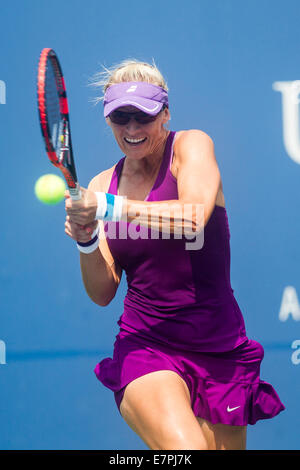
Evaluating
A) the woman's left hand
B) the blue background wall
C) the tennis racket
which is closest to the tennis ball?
the blue background wall

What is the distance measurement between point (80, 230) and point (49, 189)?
1530 millimetres

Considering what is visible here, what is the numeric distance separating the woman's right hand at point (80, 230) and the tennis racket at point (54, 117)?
19 cm

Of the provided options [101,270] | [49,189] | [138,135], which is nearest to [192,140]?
[138,135]

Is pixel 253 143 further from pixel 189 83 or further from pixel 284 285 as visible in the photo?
→ pixel 284 285

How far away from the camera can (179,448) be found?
180cm

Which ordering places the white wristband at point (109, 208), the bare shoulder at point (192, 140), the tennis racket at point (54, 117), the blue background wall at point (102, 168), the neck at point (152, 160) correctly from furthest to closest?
1. the blue background wall at point (102, 168)
2. the neck at point (152, 160)
3. the bare shoulder at point (192, 140)
4. the white wristband at point (109, 208)
5. the tennis racket at point (54, 117)

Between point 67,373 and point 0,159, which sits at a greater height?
point 0,159

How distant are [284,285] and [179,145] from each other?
1.55 meters

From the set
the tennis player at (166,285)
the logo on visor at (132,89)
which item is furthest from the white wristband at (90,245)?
the logo on visor at (132,89)

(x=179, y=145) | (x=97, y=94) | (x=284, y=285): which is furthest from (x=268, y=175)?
(x=179, y=145)

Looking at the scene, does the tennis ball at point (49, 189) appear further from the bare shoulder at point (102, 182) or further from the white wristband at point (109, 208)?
the white wristband at point (109, 208)

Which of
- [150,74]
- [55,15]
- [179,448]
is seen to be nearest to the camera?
[179,448]

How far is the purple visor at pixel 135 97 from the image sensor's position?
6.57ft

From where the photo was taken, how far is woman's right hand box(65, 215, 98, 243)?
2.02m
